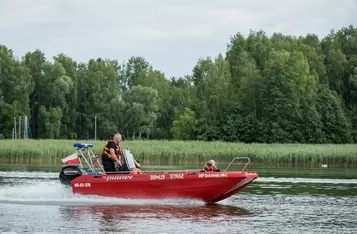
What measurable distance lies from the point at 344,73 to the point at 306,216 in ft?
251

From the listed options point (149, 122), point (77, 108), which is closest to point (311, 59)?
point (149, 122)

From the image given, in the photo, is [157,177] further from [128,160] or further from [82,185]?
[82,185]

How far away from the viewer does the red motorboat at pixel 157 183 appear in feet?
72.3

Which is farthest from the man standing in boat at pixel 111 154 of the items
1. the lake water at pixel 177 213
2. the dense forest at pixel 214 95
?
the dense forest at pixel 214 95

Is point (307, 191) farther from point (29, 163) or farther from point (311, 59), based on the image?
point (311, 59)

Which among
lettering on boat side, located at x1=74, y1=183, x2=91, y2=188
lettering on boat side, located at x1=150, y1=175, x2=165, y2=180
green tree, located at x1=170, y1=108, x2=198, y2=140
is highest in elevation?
green tree, located at x1=170, y1=108, x2=198, y2=140

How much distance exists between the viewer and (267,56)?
9544 centimetres

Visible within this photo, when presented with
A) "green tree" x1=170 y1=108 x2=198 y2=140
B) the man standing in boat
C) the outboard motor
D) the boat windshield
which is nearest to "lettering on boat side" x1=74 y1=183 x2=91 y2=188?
the outboard motor

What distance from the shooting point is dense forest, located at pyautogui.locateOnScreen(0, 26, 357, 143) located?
83562mm

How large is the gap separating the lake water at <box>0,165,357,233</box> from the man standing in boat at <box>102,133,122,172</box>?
100 centimetres

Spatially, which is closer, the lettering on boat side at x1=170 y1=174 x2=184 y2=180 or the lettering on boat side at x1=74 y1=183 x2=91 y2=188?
the lettering on boat side at x1=170 y1=174 x2=184 y2=180

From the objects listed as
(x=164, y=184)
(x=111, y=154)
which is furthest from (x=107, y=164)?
(x=164, y=184)

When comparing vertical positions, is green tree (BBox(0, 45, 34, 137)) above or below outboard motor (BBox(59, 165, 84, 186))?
above

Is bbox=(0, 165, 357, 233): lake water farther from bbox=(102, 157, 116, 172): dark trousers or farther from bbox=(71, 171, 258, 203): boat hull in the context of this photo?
bbox=(102, 157, 116, 172): dark trousers
